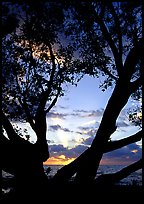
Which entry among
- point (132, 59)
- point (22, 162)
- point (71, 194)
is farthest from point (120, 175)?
point (132, 59)

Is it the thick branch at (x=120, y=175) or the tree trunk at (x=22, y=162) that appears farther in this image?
the tree trunk at (x=22, y=162)

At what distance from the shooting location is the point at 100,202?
15.2 meters

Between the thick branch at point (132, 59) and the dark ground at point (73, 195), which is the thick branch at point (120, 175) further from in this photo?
the thick branch at point (132, 59)

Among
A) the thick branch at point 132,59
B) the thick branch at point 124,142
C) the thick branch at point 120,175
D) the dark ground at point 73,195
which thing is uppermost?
the thick branch at point 132,59

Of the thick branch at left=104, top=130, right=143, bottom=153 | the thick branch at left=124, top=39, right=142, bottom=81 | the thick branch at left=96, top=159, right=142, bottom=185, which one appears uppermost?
the thick branch at left=124, top=39, right=142, bottom=81

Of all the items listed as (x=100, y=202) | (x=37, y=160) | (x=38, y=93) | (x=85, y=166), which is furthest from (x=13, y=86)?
(x=100, y=202)

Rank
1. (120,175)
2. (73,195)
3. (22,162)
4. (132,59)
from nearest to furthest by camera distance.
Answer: (120,175) → (73,195) → (132,59) → (22,162)

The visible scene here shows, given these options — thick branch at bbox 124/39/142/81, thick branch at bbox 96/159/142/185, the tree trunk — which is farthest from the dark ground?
thick branch at bbox 124/39/142/81

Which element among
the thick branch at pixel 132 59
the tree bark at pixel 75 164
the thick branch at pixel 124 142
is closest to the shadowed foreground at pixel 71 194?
the tree bark at pixel 75 164

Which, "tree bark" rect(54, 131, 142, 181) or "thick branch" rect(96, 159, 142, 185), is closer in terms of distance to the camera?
"thick branch" rect(96, 159, 142, 185)

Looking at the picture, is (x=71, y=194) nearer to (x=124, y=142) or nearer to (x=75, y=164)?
(x=75, y=164)

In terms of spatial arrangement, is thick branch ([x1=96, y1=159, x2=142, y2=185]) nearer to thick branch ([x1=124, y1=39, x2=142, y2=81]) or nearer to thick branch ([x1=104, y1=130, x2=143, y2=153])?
thick branch ([x1=104, y1=130, x2=143, y2=153])

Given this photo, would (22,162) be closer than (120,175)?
No

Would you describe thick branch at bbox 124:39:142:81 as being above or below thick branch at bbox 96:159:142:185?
above
